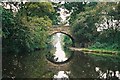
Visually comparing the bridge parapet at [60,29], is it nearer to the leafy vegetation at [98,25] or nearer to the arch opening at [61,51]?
the arch opening at [61,51]

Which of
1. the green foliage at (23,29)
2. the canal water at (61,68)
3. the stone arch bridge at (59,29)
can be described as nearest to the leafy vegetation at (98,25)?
the stone arch bridge at (59,29)

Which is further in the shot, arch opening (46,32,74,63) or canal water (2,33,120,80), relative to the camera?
arch opening (46,32,74,63)

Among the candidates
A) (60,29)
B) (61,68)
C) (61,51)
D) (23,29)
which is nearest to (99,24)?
(60,29)

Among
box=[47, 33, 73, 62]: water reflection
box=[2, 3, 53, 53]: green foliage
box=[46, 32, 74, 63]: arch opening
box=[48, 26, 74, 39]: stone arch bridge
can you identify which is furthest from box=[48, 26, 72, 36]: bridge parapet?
box=[2, 3, 53, 53]: green foliage

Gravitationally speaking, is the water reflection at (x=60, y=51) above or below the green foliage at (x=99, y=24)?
below

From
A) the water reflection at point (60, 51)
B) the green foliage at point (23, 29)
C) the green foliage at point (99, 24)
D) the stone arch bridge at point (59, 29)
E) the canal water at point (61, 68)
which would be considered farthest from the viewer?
the stone arch bridge at point (59, 29)

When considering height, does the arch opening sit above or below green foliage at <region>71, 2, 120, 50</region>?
below

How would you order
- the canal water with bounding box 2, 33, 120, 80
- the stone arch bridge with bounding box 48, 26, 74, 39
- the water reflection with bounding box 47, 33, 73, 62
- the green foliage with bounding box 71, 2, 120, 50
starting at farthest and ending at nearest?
the stone arch bridge with bounding box 48, 26, 74, 39 → the green foliage with bounding box 71, 2, 120, 50 → the water reflection with bounding box 47, 33, 73, 62 → the canal water with bounding box 2, 33, 120, 80

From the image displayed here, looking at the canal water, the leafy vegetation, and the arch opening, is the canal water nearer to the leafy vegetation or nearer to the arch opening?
the arch opening

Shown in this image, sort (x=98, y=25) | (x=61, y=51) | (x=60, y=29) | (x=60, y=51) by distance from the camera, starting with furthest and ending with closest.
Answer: (x=60, y=51) → (x=61, y=51) → (x=60, y=29) → (x=98, y=25)

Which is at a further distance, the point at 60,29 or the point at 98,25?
the point at 60,29

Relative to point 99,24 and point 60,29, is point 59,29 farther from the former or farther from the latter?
point 99,24
